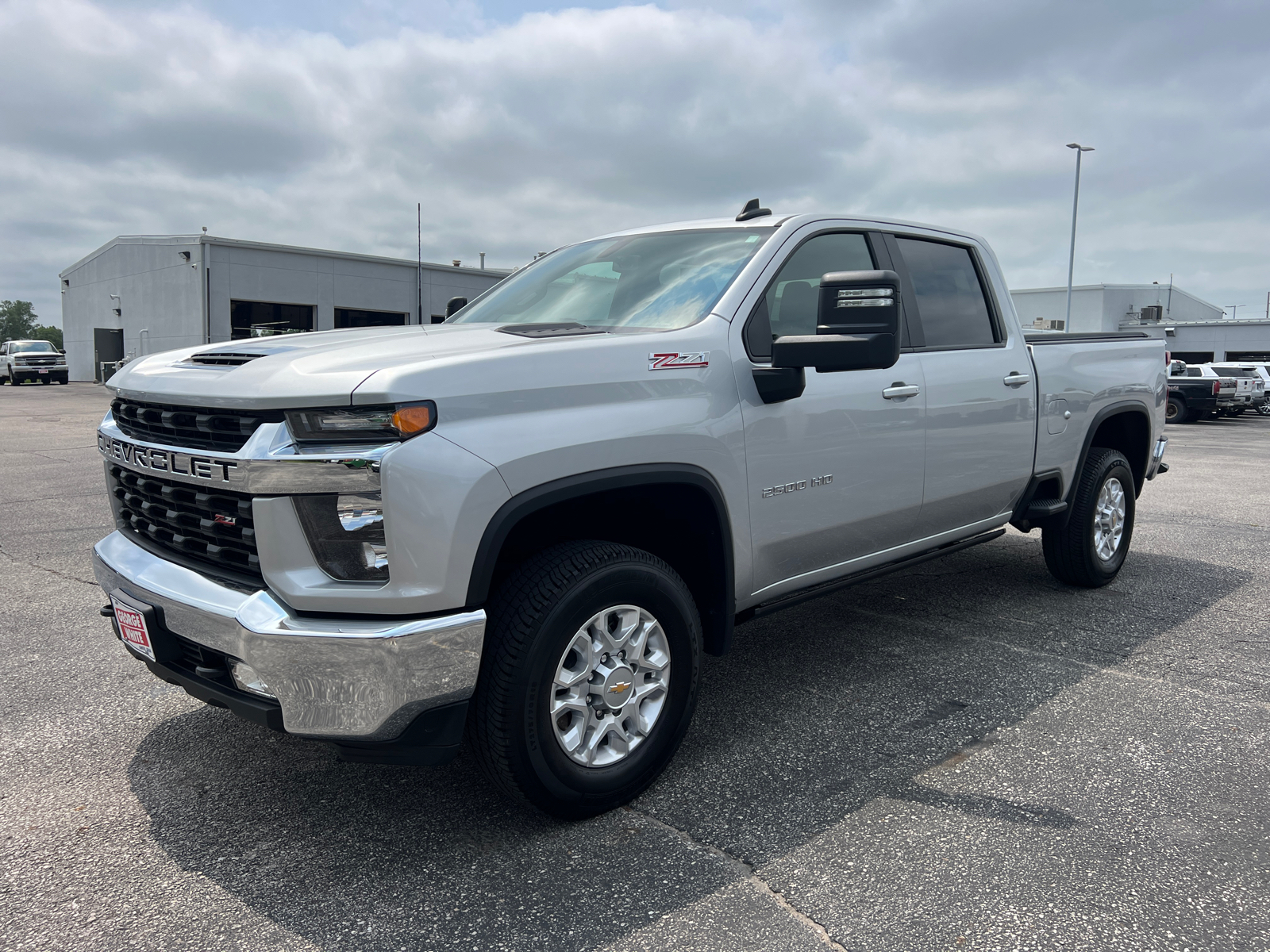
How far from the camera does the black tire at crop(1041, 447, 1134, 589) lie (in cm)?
539

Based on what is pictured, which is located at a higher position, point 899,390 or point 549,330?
point 549,330

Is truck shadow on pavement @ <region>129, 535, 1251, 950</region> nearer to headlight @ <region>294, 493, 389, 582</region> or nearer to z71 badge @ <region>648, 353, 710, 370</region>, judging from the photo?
headlight @ <region>294, 493, 389, 582</region>

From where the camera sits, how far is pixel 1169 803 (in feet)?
9.95

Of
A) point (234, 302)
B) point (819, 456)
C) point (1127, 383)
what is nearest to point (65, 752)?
point (819, 456)

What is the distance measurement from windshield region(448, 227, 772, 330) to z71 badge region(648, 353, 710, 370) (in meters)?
0.21

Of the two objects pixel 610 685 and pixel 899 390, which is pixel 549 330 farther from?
pixel 899 390

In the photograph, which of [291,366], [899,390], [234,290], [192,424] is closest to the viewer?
[291,366]

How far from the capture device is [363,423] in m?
2.46

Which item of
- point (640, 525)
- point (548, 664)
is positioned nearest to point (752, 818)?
point (548, 664)

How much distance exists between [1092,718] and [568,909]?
234 cm

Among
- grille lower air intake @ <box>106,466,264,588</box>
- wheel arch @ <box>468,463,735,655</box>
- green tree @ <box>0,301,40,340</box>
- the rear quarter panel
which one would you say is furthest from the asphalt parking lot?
green tree @ <box>0,301,40,340</box>

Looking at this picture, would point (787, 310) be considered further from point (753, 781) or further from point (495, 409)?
point (753, 781)

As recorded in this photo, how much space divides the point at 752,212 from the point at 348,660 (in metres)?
2.52

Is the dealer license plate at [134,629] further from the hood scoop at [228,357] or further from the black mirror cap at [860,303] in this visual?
the black mirror cap at [860,303]
